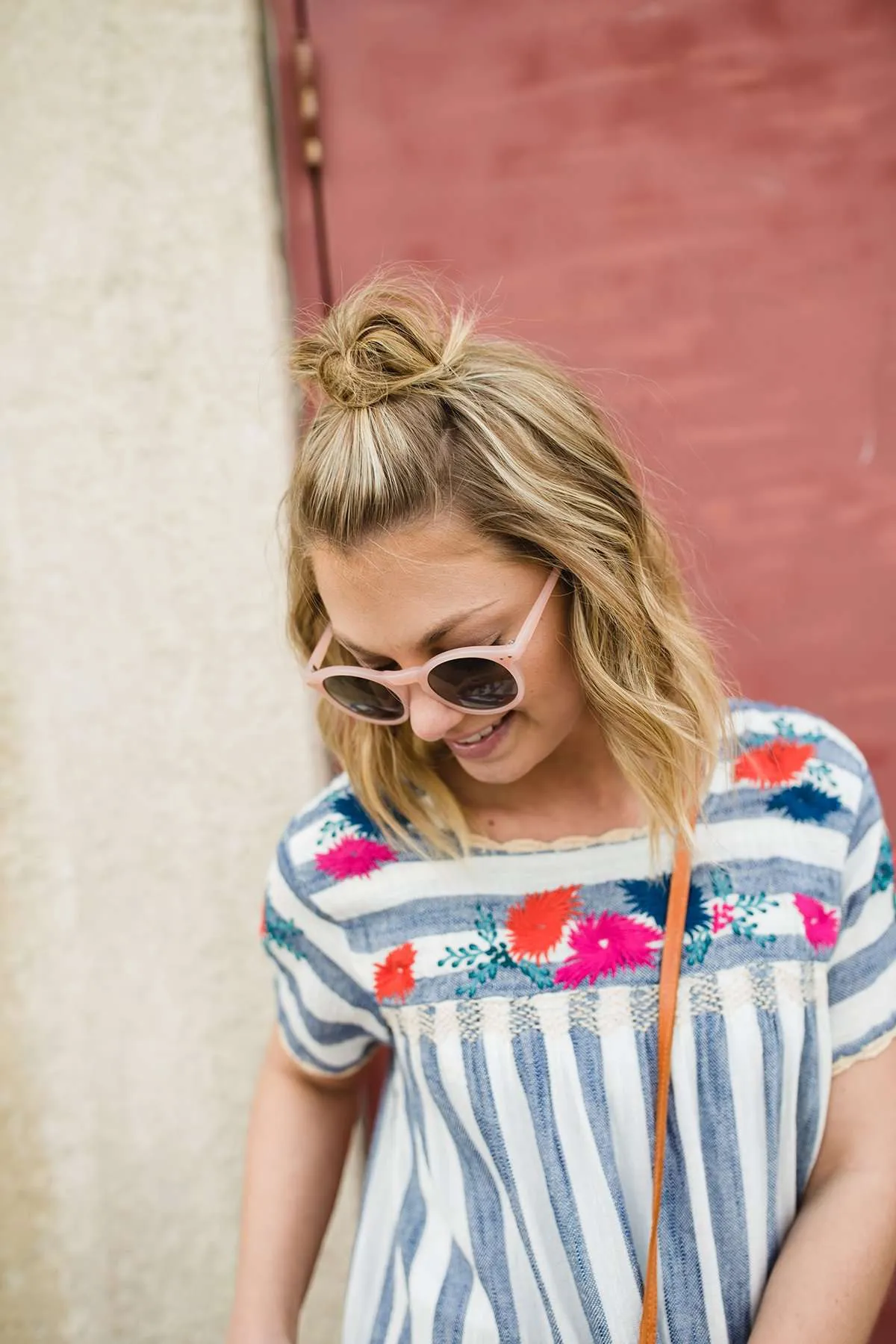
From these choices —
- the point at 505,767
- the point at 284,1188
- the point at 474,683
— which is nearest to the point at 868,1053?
the point at 505,767

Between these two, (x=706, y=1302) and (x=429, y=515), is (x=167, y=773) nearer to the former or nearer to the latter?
(x=429, y=515)

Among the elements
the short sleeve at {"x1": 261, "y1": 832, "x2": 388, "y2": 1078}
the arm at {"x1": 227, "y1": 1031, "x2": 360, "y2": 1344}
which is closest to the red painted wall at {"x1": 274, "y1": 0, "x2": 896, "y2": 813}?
the short sleeve at {"x1": 261, "y1": 832, "x2": 388, "y2": 1078}

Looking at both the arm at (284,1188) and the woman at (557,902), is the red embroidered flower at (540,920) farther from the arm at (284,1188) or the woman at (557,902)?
the arm at (284,1188)

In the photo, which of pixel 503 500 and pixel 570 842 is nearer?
pixel 503 500

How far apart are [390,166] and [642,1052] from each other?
1595 millimetres

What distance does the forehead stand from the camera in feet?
4.17

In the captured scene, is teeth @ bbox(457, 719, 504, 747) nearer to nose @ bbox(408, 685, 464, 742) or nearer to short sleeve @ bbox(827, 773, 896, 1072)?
nose @ bbox(408, 685, 464, 742)

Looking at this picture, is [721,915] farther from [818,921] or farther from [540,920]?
[540,920]

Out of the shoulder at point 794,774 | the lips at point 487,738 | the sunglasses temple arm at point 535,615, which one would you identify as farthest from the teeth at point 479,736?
the shoulder at point 794,774

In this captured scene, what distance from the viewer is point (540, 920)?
142 centimetres

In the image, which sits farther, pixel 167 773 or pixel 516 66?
pixel 167 773

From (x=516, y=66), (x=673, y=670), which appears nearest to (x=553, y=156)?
(x=516, y=66)

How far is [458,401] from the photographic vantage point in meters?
1.28

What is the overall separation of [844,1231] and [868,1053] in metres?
0.21
